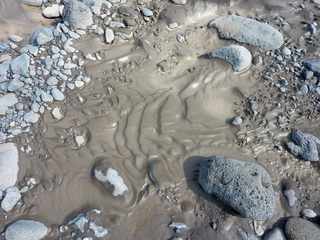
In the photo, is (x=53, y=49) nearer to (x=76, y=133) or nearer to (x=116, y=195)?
(x=76, y=133)

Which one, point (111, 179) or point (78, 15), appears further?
point (78, 15)

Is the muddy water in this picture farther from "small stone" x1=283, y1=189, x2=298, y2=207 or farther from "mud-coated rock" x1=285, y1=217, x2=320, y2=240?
"mud-coated rock" x1=285, y1=217, x2=320, y2=240

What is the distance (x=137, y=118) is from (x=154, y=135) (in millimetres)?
286

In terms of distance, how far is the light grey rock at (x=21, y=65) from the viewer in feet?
15.2

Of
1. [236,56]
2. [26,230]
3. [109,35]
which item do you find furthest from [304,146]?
[26,230]

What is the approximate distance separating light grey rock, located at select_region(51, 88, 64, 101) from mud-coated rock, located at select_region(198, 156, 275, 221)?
1790 mm

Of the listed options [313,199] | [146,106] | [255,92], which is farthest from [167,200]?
[255,92]

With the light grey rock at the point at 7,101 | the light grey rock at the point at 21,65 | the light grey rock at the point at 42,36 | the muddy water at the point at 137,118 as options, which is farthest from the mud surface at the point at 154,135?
the light grey rock at the point at 21,65

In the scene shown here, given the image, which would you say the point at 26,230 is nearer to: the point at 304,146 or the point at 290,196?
the point at 290,196

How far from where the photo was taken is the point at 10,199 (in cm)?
384

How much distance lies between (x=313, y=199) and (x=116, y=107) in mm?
2309

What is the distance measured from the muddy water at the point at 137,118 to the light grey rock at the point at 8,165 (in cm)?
10

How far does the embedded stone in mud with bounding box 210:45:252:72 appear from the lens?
5020 mm

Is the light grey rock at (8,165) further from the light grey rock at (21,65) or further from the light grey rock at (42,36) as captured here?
the light grey rock at (42,36)
